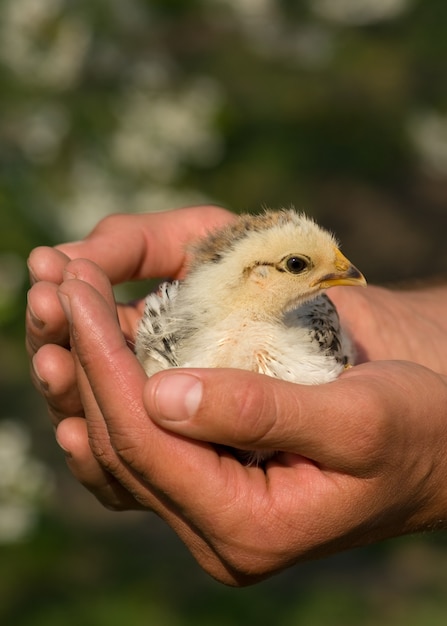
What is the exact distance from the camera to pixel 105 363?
110 inches

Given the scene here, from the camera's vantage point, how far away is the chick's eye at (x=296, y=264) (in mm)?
3137

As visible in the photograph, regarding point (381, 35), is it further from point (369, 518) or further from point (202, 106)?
point (369, 518)

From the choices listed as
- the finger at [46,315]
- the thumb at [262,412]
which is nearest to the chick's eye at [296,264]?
the thumb at [262,412]

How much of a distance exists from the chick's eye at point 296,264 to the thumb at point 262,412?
50cm

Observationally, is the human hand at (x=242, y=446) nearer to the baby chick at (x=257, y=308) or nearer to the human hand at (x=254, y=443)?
the human hand at (x=254, y=443)

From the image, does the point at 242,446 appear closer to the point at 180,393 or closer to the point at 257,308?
the point at 180,393

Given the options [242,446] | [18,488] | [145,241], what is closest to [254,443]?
[242,446]

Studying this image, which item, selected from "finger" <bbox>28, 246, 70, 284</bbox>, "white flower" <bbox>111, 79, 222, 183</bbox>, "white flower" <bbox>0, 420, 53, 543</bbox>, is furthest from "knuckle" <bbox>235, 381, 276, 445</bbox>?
"white flower" <bbox>111, 79, 222, 183</bbox>

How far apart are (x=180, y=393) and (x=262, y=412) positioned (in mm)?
224

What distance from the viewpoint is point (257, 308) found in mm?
3137

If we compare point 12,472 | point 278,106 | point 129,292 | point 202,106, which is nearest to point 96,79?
point 202,106

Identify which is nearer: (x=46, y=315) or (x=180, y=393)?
(x=180, y=393)

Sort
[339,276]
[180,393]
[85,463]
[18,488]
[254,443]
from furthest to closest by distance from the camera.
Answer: [18,488] → [85,463] → [339,276] → [254,443] → [180,393]

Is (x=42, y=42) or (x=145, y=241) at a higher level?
→ (x=42, y=42)
